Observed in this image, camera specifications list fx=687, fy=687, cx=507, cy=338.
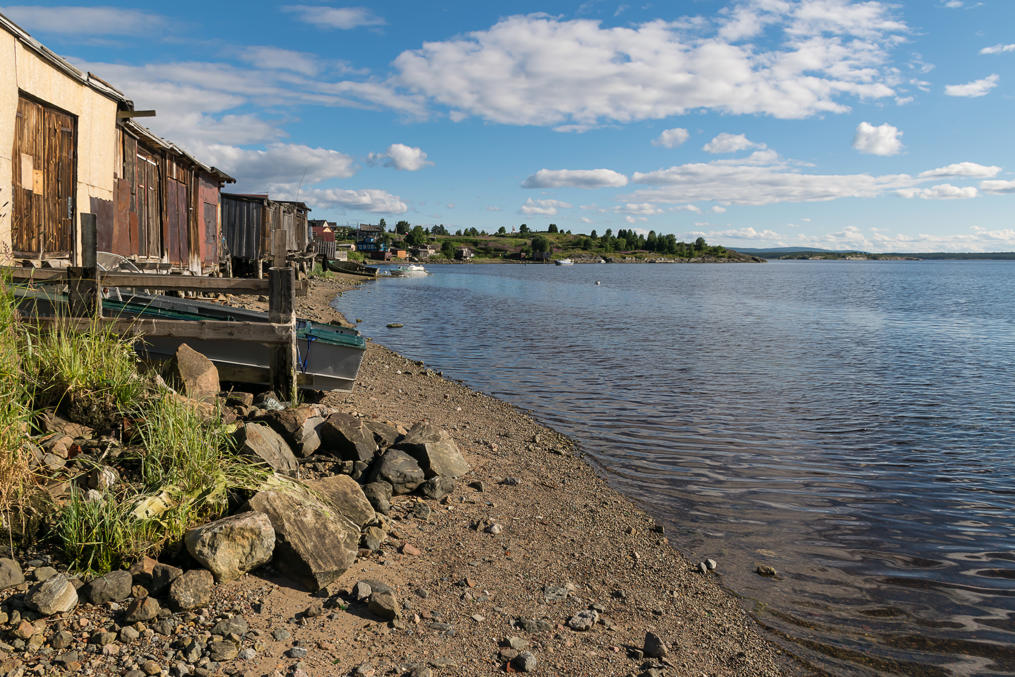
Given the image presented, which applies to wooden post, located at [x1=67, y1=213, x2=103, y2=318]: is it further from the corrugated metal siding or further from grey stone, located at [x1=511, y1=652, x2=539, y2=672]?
the corrugated metal siding

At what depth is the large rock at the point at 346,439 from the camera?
7.72 meters

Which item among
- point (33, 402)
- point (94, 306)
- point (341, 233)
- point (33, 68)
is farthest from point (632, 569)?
point (341, 233)

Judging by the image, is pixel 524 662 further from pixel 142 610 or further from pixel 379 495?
pixel 379 495

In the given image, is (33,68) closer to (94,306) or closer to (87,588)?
(94,306)

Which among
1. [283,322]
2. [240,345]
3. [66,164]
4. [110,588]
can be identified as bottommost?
[110,588]

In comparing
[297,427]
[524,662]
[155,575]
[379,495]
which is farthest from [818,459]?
[155,575]

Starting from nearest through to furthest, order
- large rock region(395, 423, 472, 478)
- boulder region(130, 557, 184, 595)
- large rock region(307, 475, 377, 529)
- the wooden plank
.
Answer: boulder region(130, 557, 184, 595) < large rock region(307, 475, 377, 529) < large rock region(395, 423, 472, 478) < the wooden plank

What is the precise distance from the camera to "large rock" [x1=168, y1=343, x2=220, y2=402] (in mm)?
7512

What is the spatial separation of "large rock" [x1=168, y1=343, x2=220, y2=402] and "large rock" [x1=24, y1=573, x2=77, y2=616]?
9.69 ft

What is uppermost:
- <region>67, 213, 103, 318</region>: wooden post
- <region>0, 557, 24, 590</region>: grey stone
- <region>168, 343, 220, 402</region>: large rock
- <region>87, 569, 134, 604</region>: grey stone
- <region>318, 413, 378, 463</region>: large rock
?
Result: <region>67, 213, 103, 318</region>: wooden post

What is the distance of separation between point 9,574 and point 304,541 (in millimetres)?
1936

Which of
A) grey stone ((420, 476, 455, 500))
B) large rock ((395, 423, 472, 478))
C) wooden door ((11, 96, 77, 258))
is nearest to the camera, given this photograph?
grey stone ((420, 476, 455, 500))

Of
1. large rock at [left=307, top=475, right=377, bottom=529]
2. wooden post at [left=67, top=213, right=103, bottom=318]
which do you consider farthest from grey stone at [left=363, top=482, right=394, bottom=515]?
wooden post at [left=67, top=213, right=103, bottom=318]

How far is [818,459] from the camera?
1074cm
